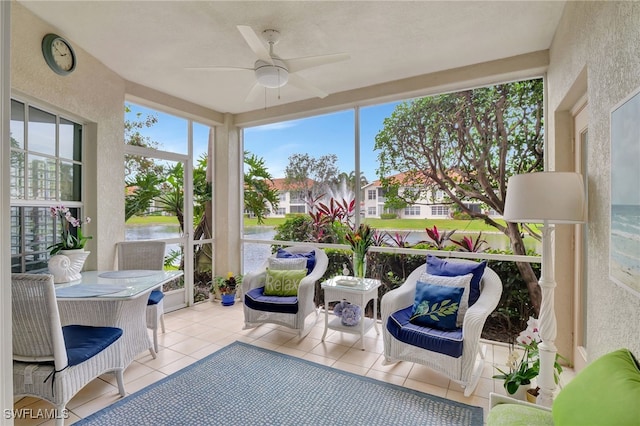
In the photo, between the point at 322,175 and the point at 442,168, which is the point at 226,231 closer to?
the point at 322,175

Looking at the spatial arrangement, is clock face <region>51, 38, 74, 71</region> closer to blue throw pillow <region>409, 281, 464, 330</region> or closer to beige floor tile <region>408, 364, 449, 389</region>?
blue throw pillow <region>409, 281, 464, 330</region>

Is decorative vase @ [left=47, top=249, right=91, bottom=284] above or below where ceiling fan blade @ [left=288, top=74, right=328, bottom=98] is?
below

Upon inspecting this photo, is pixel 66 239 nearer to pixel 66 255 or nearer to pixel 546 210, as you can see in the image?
pixel 66 255

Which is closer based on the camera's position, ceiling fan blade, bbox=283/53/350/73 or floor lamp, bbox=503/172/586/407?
floor lamp, bbox=503/172/586/407

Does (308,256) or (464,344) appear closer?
(464,344)

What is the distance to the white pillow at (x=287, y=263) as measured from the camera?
3652mm

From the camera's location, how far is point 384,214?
148 inches

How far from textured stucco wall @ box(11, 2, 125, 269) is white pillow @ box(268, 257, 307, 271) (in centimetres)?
167

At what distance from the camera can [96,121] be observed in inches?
126

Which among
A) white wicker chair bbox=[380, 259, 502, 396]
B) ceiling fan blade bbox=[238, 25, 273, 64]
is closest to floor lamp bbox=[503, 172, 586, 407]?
white wicker chair bbox=[380, 259, 502, 396]

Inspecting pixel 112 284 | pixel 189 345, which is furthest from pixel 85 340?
pixel 189 345

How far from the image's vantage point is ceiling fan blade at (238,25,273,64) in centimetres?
191

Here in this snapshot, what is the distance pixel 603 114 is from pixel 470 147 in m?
1.74

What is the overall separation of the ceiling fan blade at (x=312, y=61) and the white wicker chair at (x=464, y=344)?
1942 millimetres
